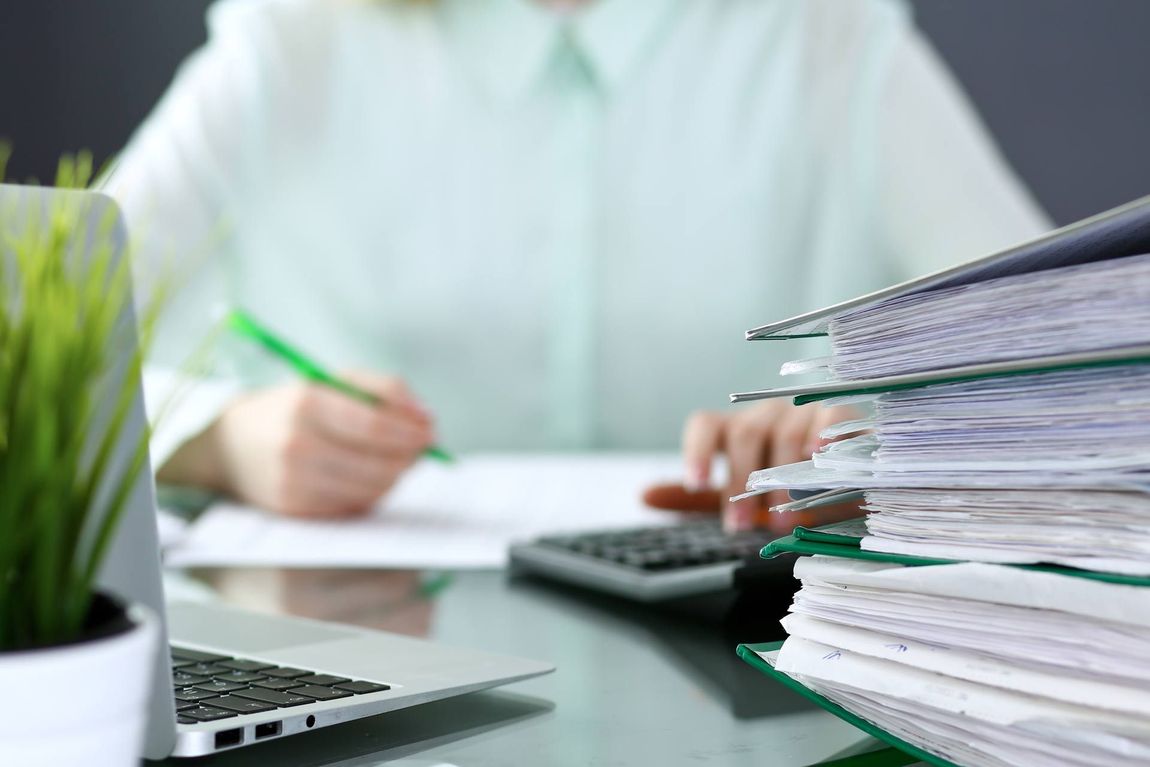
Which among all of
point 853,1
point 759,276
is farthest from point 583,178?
point 853,1

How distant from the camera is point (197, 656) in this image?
35 cm

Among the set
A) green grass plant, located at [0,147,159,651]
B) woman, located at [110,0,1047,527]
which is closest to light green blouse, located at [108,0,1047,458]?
woman, located at [110,0,1047,527]

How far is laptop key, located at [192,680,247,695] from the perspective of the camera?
0.98 ft

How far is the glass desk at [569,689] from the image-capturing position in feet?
0.97

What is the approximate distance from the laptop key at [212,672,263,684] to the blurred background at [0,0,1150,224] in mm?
1680

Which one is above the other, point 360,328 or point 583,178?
point 583,178

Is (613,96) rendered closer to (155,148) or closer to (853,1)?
(853,1)

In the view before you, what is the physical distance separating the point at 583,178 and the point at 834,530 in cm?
111

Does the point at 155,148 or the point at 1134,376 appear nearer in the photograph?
the point at 1134,376

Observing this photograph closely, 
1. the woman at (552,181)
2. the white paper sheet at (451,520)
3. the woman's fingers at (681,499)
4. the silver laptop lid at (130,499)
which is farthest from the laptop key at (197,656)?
the woman at (552,181)

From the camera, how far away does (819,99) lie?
1.40m

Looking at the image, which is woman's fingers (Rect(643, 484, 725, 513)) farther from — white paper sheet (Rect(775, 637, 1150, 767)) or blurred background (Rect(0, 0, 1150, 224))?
blurred background (Rect(0, 0, 1150, 224))

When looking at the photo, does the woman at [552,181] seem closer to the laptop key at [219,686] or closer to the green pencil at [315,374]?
the green pencil at [315,374]

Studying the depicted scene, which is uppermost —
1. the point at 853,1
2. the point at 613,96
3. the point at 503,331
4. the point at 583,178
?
the point at 853,1
